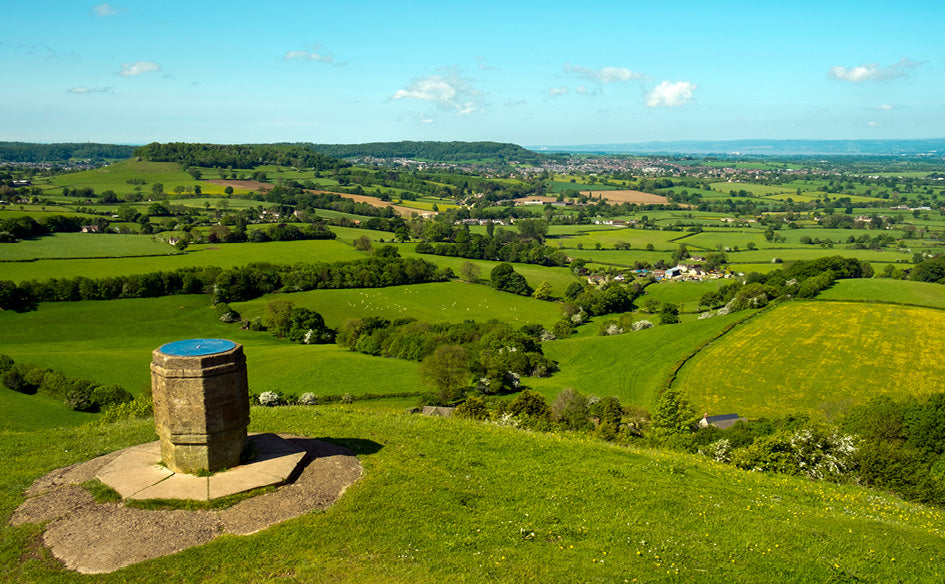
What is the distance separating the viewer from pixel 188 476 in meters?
14.7

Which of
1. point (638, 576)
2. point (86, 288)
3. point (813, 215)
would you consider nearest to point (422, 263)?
point (86, 288)

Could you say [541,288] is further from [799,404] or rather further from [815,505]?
[815,505]

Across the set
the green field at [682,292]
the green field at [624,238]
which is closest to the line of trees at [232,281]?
the green field at [682,292]

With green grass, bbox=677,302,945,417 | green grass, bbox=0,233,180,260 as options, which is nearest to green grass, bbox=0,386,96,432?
green grass, bbox=677,302,945,417

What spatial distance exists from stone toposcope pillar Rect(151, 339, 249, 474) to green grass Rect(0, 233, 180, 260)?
90.3 meters

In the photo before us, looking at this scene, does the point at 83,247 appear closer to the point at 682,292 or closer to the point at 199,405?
the point at 682,292

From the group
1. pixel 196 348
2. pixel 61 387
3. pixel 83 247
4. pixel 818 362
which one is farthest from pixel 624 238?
pixel 196 348

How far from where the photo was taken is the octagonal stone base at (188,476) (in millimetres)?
13992

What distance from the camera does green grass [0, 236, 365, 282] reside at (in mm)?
81125

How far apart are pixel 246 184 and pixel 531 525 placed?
634 ft

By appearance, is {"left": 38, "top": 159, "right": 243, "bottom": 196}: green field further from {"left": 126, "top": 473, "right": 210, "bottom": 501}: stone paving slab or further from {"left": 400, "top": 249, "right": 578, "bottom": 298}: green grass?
{"left": 126, "top": 473, "right": 210, "bottom": 501}: stone paving slab

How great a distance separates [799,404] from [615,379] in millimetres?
16072

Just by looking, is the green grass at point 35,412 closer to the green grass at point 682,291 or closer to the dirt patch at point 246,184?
the green grass at point 682,291

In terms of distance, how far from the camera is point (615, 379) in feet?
196
